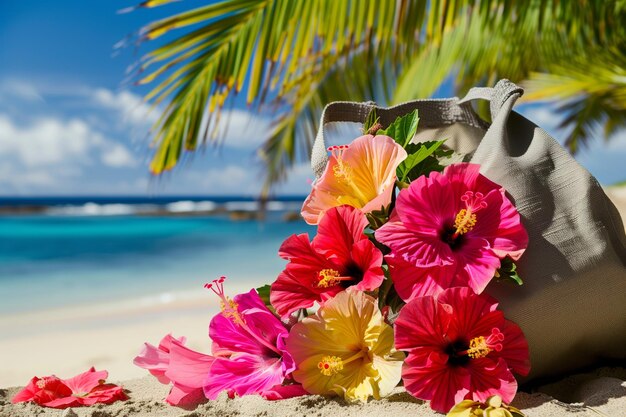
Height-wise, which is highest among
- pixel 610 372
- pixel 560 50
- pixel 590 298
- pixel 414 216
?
pixel 560 50

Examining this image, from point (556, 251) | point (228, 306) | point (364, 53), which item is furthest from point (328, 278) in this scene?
point (364, 53)

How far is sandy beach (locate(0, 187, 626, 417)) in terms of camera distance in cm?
59

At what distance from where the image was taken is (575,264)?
2.06 feet

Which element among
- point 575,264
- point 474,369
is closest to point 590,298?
point 575,264

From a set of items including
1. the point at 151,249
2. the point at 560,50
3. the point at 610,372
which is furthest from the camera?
the point at 151,249

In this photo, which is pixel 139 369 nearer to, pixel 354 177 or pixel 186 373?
pixel 186 373

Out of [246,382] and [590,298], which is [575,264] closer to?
[590,298]

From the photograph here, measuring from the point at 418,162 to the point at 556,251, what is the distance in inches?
7.0

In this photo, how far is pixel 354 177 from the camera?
0.66 meters

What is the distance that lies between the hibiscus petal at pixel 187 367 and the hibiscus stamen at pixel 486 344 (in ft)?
1.02

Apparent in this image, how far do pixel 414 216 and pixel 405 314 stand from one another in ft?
0.33

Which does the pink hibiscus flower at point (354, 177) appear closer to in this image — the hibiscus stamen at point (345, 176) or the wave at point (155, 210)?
the hibiscus stamen at point (345, 176)

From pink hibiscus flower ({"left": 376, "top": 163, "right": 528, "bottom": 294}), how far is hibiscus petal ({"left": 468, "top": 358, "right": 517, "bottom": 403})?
8 cm

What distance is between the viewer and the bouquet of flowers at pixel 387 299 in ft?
1.84
